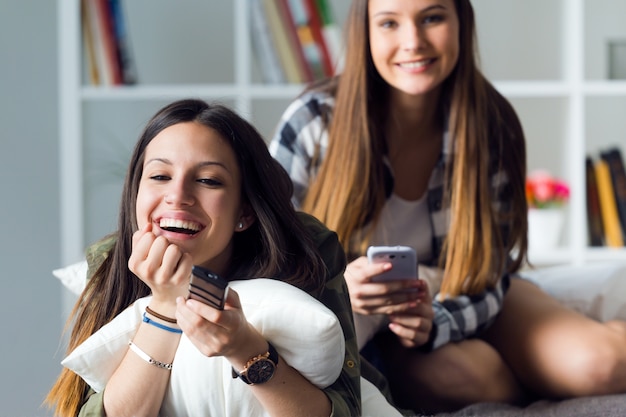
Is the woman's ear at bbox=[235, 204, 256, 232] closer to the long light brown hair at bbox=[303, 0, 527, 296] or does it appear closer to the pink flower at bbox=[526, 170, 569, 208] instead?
the long light brown hair at bbox=[303, 0, 527, 296]

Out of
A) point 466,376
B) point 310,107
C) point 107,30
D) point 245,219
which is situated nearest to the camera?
point 245,219

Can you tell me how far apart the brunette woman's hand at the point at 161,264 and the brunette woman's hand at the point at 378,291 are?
23.0 inches

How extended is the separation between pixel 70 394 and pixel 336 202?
0.77 metres

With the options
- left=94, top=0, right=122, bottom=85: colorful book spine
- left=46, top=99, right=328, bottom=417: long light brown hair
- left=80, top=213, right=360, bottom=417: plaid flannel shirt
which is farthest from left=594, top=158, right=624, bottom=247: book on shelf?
left=46, top=99, right=328, bottom=417: long light brown hair

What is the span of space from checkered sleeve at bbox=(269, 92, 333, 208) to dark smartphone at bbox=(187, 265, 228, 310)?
936mm

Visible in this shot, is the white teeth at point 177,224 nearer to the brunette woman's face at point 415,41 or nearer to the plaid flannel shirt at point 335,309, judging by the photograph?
the plaid flannel shirt at point 335,309

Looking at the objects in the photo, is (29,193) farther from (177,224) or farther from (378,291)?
(177,224)

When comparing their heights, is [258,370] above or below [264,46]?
below

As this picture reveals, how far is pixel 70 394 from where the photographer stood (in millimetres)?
1206

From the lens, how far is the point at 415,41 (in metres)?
1.84

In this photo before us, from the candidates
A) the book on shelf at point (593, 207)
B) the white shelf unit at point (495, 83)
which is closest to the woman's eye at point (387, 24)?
the white shelf unit at point (495, 83)

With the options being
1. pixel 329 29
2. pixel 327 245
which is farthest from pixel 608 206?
pixel 327 245

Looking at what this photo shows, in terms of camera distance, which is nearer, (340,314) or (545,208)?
(340,314)

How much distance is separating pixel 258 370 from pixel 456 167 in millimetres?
929
